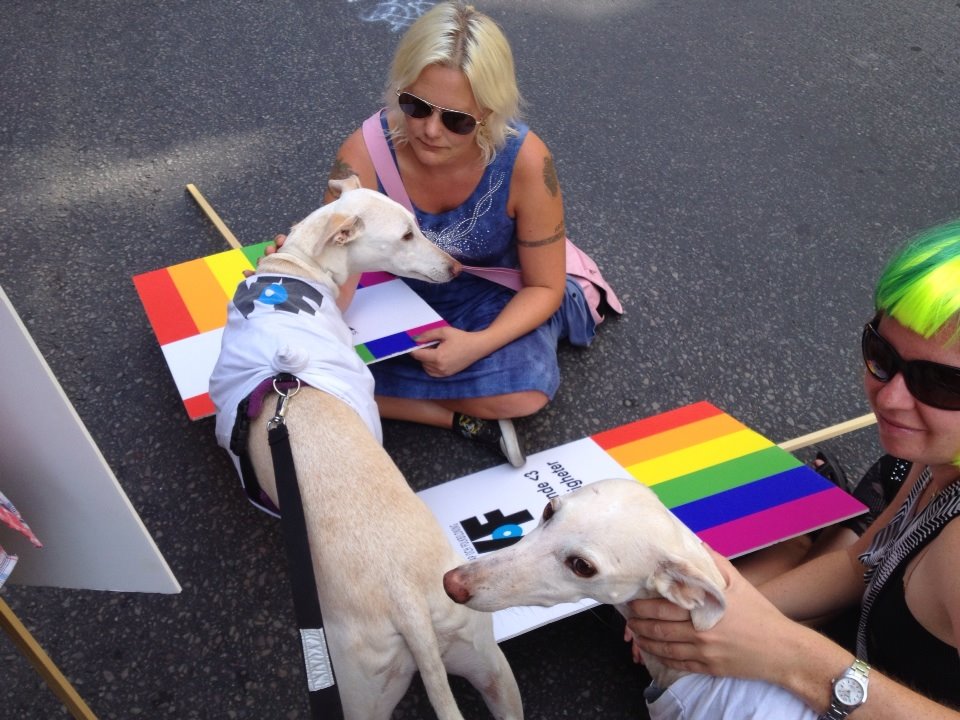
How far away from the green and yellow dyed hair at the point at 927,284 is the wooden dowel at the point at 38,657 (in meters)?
1.66

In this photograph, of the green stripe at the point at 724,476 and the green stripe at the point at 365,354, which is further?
the green stripe at the point at 365,354

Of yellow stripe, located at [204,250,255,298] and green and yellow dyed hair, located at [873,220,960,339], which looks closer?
green and yellow dyed hair, located at [873,220,960,339]

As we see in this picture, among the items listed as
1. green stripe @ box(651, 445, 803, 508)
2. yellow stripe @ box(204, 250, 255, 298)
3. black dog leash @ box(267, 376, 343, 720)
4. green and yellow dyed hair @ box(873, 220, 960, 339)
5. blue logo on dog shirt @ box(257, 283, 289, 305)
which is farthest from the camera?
yellow stripe @ box(204, 250, 255, 298)

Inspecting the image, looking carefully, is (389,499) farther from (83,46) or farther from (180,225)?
(83,46)

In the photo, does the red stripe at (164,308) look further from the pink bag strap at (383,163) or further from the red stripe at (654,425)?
the red stripe at (654,425)

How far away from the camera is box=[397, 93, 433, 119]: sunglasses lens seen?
224cm

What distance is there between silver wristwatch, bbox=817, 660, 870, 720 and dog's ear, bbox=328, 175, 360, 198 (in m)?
1.94

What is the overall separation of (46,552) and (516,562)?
0.91m

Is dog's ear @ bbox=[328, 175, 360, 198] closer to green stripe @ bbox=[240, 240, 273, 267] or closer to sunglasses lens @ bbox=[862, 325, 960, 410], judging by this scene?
green stripe @ bbox=[240, 240, 273, 267]

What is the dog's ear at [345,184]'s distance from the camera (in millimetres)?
2461

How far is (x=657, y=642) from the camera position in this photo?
1435 millimetres

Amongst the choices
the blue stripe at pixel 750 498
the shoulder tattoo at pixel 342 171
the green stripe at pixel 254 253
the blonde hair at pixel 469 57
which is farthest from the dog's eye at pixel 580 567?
the green stripe at pixel 254 253

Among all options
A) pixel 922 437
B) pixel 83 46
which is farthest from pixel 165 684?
pixel 83 46

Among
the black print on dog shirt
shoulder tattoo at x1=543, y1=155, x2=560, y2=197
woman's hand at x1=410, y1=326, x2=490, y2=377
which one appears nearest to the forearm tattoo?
shoulder tattoo at x1=543, y1=155, x2=560, y2=197
